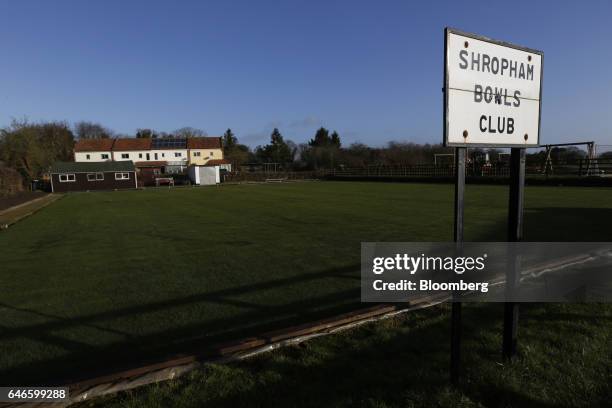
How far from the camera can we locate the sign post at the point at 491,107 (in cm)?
231

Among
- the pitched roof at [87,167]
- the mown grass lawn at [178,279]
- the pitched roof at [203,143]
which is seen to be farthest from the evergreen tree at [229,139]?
the mown grass lawn at [178,279]

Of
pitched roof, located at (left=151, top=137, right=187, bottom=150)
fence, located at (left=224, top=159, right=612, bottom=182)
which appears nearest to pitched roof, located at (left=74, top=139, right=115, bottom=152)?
pitched roof, located at (left=151, top=137, right=187, bottom=150)

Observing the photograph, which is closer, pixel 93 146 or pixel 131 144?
pixel 93 146

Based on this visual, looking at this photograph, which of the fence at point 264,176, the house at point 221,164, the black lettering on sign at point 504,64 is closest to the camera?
the black lettering on sign at point 504,64

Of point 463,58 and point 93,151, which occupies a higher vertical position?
point 93,151

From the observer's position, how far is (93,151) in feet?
228

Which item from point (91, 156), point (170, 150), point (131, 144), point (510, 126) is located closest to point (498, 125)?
point (510, 126)

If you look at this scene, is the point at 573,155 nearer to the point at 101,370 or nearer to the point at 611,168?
the point at 611,168

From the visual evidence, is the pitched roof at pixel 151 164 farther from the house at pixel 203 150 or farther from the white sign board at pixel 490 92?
the white sign board at pixel 490 92

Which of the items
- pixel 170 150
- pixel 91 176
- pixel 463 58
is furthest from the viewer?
pixel 170 150

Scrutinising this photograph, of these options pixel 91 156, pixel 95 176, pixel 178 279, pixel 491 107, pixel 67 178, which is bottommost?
pixel 178 279

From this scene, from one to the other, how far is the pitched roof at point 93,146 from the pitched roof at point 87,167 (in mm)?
25592

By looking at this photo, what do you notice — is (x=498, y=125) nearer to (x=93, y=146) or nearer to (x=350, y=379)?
(x=350, y=379)

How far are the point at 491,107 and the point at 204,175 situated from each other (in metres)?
52.6
